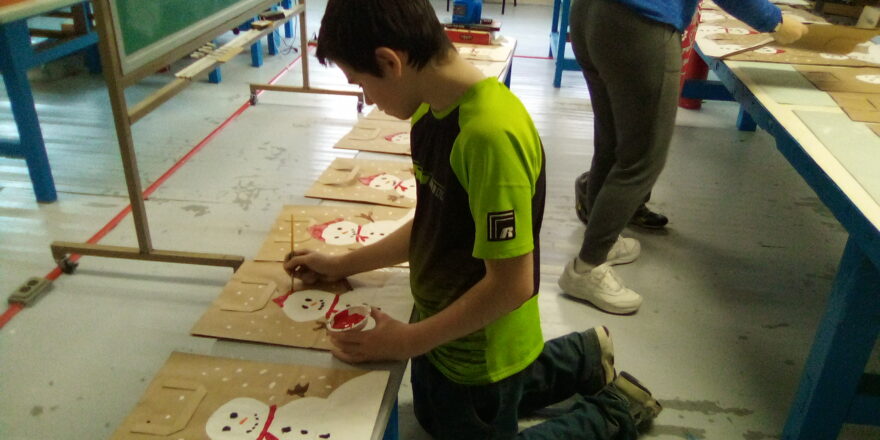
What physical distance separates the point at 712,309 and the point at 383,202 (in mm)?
960

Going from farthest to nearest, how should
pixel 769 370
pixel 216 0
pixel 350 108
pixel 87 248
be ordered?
1. pixel 350 108
2. pixel 216 0
3. pixel 87 248
4. pixel 769 370

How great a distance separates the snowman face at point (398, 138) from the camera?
190 centimetres

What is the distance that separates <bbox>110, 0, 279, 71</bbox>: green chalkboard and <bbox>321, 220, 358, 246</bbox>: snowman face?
624mm

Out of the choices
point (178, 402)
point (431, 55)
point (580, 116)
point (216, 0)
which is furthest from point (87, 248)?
point (580, 116)

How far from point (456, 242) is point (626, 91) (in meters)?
0.76

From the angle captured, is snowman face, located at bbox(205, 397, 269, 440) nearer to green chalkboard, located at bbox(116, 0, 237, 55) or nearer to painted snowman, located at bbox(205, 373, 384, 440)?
painted snowman, located at bbox(205, 373, 384, 440)

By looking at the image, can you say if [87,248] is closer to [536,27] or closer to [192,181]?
[192,181]

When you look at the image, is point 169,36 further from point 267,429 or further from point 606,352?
point 606,352

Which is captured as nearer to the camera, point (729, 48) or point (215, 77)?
point (729, 48)

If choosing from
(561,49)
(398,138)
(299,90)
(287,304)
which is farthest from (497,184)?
(561,49)

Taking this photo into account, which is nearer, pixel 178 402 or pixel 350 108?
pixel 178 402

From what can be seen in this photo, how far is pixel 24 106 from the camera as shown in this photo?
1977 mm

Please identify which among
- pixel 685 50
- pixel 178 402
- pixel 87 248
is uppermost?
pixel 685 50

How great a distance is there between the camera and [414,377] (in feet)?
3.98
